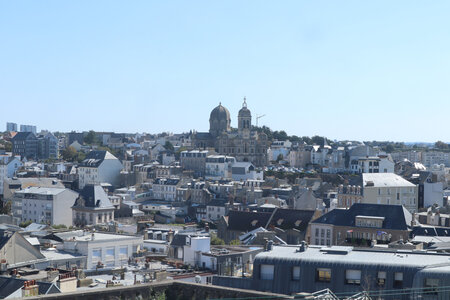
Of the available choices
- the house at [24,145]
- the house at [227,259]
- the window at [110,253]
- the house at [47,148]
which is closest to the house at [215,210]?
the window at [110,253]

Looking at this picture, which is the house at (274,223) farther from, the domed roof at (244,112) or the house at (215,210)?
the domed roof at (244,112)

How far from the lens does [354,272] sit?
23531 mm

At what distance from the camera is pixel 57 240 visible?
152 ft

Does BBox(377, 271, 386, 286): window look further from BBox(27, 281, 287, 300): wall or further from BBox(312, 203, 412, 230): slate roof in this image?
BBox(312, 203, 412, 230): slate roof

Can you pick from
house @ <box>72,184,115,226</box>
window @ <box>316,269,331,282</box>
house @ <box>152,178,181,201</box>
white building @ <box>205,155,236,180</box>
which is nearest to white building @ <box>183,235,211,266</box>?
window @ <box>316,269,331,282</box>

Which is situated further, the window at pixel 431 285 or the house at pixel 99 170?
the house at pixel 99 170

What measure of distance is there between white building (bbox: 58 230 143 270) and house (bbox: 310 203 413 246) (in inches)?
640

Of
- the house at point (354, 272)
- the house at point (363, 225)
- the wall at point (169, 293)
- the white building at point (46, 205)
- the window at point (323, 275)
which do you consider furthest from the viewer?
the white building at point (46, 205)

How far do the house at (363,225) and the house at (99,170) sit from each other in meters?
71.6

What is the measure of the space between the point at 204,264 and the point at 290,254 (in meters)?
16.7

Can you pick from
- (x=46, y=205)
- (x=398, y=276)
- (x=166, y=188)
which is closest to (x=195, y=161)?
(x=166, y=188)

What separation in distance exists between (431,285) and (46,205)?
67.1 m

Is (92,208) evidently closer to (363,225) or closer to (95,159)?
(363,225)

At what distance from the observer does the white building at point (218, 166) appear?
134 meters
